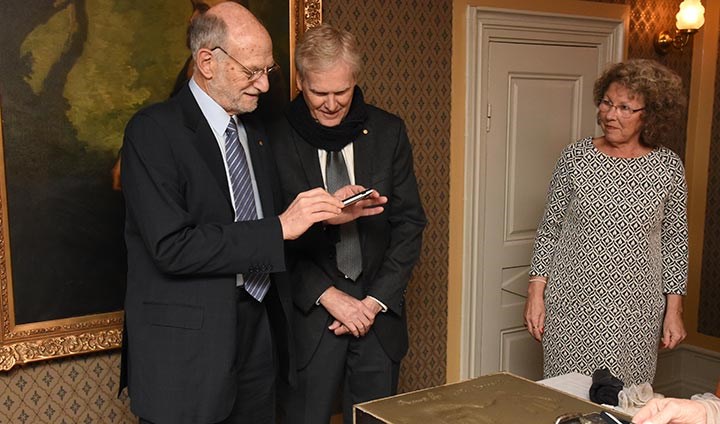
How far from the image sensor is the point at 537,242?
286 cm

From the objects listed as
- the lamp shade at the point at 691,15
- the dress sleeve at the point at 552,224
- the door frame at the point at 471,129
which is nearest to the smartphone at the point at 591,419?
the dress sleeve at the point at 552,224

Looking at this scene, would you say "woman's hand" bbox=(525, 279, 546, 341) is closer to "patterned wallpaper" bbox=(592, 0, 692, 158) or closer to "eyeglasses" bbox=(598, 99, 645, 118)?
"eyeglasses" bbox=(598, 99, 645, 118)

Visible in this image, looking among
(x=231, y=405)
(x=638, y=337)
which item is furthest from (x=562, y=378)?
(x=231, y=405)

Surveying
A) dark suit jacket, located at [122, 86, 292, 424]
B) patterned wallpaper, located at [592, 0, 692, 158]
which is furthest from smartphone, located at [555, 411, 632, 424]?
patterned wallpaper, located at [592, 0, 692, 158]

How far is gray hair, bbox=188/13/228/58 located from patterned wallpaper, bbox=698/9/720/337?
352 cm

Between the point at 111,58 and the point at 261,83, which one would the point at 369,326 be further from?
the point at 111,58

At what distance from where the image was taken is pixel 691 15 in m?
4.06

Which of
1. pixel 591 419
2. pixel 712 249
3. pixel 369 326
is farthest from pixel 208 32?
pixel 712 249

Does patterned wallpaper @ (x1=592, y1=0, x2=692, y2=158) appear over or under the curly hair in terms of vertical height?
over

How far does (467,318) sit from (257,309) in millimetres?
1825

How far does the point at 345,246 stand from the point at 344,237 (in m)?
0.03

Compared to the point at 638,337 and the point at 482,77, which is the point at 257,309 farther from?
the point at 482,77

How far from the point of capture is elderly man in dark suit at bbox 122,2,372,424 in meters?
1.86

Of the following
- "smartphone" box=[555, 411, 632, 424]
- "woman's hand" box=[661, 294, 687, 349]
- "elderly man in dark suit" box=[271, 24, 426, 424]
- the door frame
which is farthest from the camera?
the door frame
